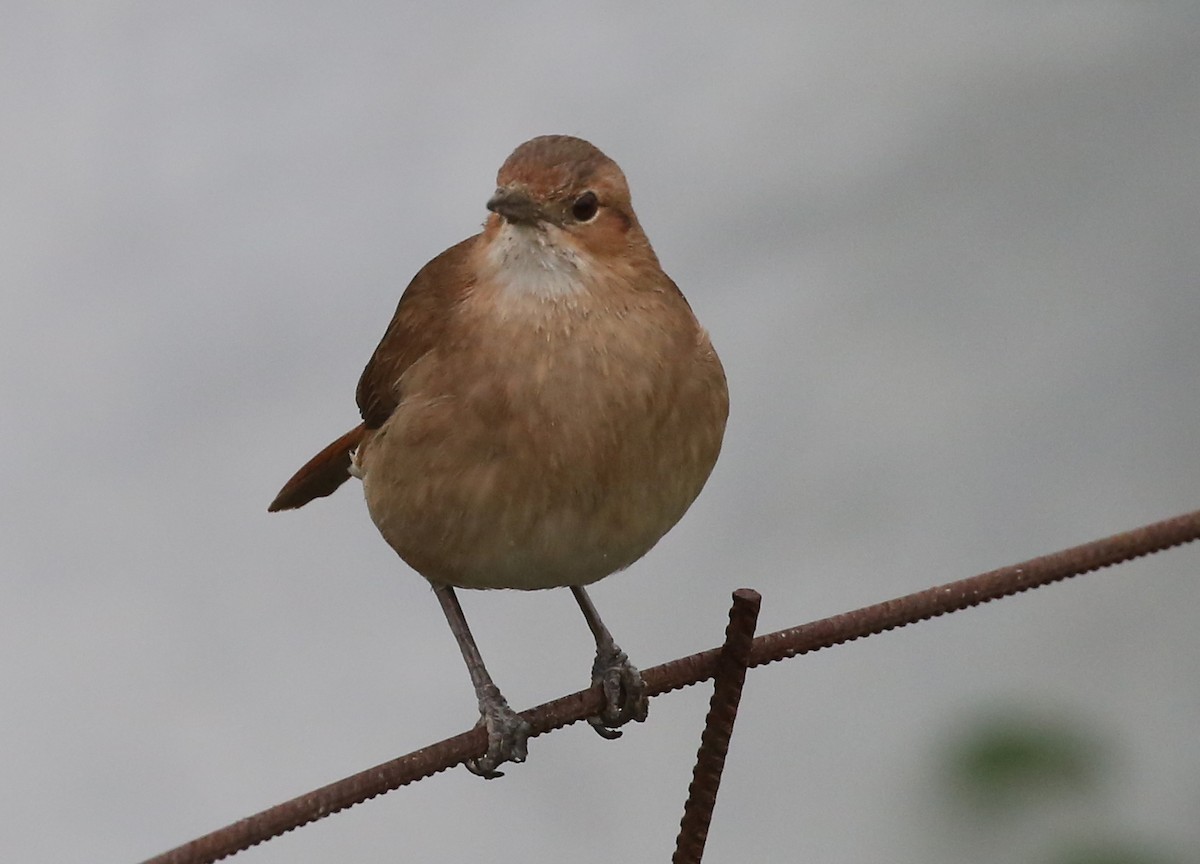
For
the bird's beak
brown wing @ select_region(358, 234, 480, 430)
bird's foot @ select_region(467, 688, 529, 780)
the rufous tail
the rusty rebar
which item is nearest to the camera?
the rusty rebar

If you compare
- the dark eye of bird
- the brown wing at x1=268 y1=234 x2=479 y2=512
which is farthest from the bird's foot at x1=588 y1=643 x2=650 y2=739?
the dark eye of bird

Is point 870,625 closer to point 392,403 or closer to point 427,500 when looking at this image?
point 427,500

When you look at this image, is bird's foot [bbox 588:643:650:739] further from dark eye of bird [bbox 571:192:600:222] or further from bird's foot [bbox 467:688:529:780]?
dark eye of bird [bbox 571:192:600:222]

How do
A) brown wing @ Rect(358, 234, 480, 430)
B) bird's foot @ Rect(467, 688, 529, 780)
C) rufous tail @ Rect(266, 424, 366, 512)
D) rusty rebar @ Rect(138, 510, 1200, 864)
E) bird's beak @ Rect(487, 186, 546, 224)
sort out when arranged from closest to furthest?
rusty rebar @ Rect(138, 510, 1200, 864)
bird's beak @ Rect(487, 186, 546, 224)
brown wing @ Rect(358, 234, 480, 430)
bird's foot @ Rect(467, 688, 529, 780)
rufous tail @ Rect(266, 424, 366, 512)

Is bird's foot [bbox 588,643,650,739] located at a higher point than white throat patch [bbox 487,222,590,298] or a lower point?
lower

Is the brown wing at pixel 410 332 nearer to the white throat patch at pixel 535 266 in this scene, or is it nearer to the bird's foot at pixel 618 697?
the white throat patch at pixel 535 266

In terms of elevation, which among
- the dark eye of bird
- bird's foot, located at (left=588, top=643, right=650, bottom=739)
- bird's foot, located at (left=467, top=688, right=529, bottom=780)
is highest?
the dark eye of bird

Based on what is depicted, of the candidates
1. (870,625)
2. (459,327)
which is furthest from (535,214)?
(870,625)

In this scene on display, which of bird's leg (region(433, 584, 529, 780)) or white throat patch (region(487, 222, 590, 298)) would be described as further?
bird's leg (region(433, 584, 529, 780))

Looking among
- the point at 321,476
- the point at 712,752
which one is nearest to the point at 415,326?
the point at 321,476
